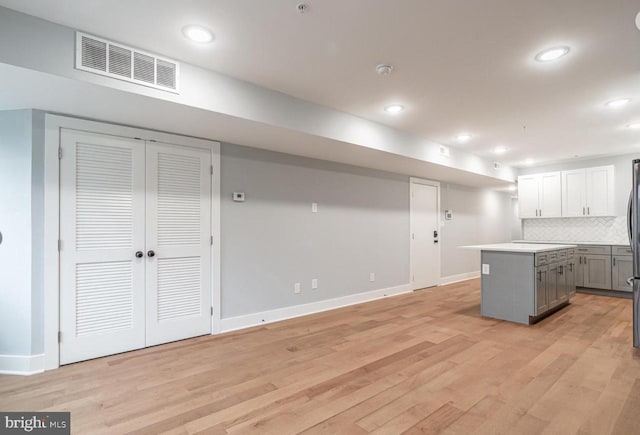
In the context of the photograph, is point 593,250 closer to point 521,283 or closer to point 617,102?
point 521,283

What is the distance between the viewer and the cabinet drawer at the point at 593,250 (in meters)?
5.92

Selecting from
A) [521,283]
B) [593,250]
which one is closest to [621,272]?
[593,250]

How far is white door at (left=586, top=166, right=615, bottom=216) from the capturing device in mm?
6145

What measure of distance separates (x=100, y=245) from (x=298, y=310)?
253cm

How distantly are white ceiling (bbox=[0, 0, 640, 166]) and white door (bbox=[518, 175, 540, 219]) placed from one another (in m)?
3.09

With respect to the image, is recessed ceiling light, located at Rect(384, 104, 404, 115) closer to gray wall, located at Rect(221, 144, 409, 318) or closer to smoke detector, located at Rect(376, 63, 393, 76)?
smoke detector, located at Rect(376, 63, 393, 76)

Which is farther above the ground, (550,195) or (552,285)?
(550,195)

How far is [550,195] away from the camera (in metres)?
6.88

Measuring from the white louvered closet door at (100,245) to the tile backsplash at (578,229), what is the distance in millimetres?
7857

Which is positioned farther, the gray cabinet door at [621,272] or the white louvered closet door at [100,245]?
the gray cabinet door at [621,272]

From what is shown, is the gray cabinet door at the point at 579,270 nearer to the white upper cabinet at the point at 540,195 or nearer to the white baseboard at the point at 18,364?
the white upper cabinet at the point at 540,195

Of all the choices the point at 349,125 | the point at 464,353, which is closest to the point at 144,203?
the point at 349,125

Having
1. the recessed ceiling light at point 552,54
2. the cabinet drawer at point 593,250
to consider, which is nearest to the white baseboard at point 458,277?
the cabinet drawer at point 593,250

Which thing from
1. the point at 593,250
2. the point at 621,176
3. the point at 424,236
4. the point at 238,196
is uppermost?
the point at 621,176
